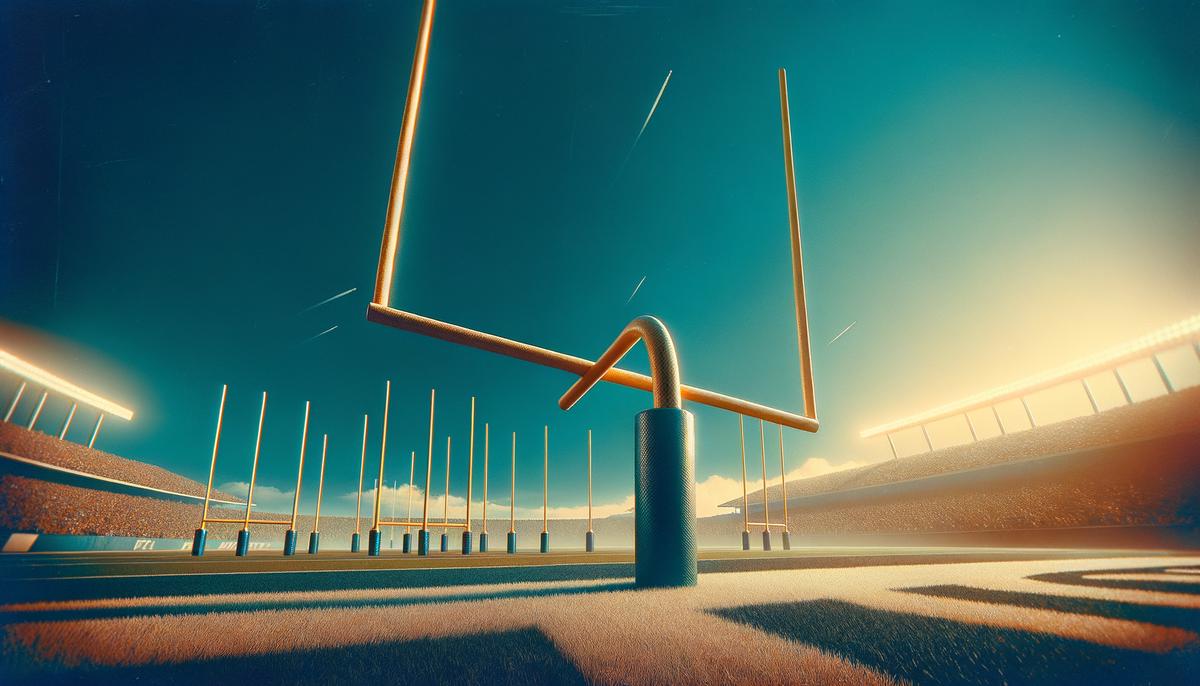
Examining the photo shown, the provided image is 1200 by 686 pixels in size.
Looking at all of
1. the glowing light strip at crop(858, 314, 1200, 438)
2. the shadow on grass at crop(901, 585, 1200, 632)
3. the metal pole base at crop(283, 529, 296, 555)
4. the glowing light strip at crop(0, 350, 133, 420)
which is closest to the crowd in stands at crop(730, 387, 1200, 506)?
the glowing light strip at crop(858, 314, 1200, 438)

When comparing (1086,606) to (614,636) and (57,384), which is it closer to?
(614,636)

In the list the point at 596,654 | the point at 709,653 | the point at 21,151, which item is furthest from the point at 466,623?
the point at 21,151

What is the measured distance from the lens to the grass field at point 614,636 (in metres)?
0.72

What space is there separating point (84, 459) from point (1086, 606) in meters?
24.1

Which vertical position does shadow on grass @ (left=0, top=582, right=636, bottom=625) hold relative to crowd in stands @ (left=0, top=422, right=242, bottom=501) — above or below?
below

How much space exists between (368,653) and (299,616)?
524mm

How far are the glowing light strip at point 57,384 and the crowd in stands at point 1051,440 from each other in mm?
27618

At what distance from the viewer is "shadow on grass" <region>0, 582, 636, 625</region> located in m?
1.20

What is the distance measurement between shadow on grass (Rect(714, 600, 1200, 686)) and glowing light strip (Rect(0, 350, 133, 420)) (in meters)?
22.4

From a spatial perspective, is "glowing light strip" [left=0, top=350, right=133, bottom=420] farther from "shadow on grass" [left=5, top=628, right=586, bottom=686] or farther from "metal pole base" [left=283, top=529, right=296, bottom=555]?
"shadow on grass" [left=5, top=628, right=586, bottom=686]

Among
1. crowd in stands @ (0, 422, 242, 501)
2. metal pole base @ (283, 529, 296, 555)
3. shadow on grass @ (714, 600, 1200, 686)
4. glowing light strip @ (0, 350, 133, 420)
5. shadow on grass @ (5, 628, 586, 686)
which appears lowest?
shadow on grass @ (714, 600, 1200, 686)

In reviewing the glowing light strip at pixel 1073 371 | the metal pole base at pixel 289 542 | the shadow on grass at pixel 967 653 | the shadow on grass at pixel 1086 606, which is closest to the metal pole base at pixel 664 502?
the shadow on grass at pixel 967 653

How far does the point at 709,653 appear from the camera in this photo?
809mm

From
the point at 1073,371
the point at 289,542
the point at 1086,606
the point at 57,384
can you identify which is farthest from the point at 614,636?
the point at 57,384
